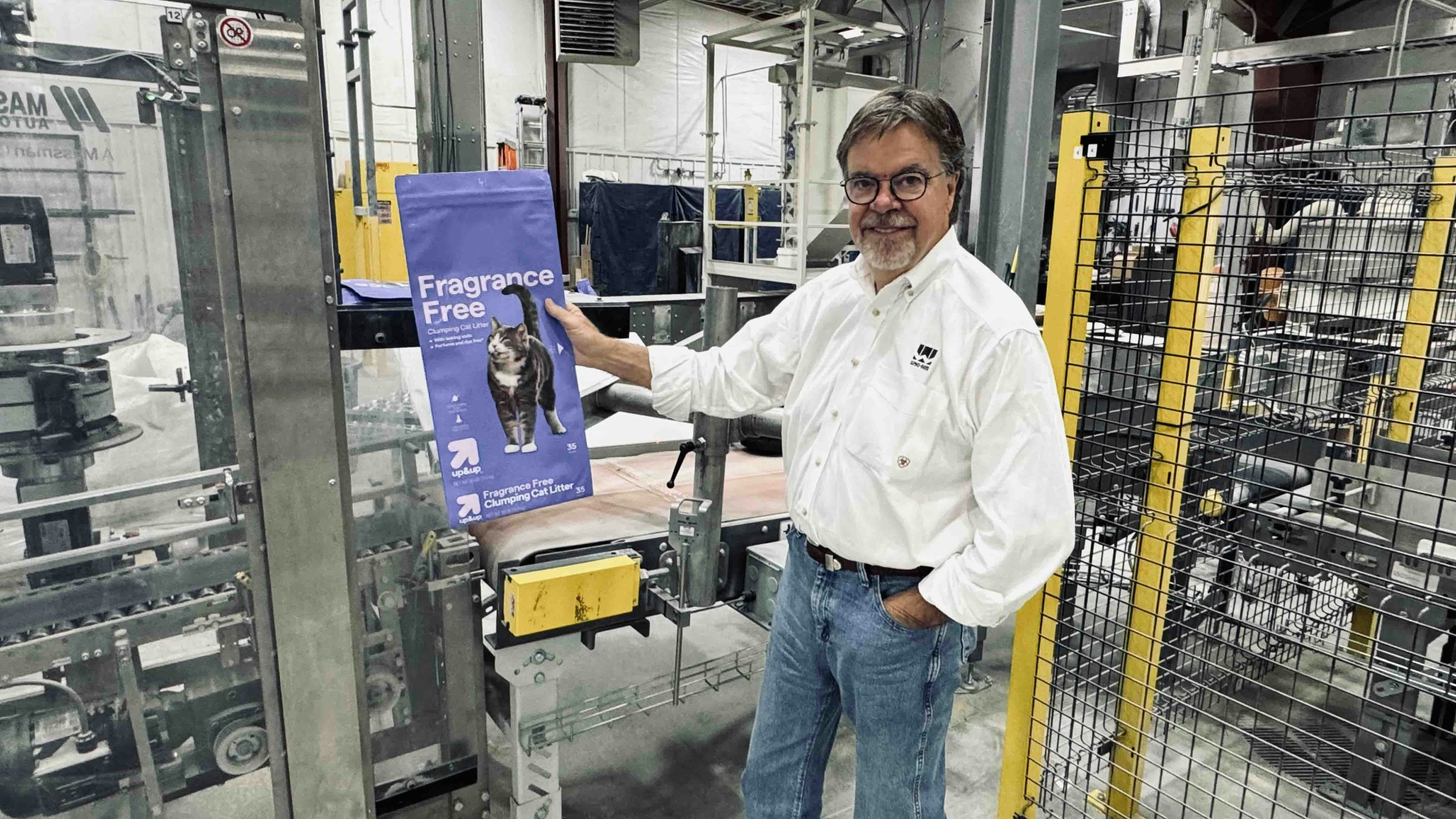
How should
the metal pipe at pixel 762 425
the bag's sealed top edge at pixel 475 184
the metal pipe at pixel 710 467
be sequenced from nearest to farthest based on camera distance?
1. the bag's sealed top edge at pixel 475 184
2. the metal pipe at pixel 710 467
3. the metal pipe at pixel 762 425

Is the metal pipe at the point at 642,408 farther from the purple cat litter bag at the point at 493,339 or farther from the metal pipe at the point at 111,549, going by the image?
the metal pipe at the point at 111,549

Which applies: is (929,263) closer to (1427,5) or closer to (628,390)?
(628,390)

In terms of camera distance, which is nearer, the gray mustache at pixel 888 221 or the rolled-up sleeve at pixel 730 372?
the gray mustache at pixel 888 221

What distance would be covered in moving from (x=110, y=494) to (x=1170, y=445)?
95.2 inches

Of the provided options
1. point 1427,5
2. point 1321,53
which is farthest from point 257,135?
point 1427,5

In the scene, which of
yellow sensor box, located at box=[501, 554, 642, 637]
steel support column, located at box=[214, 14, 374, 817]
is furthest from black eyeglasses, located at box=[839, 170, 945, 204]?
yellow sensor box, located at box=[501, 554, 642, 637]

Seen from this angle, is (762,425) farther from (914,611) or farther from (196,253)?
(196,253)

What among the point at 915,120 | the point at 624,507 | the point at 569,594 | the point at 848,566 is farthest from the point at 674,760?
the point at 915,120

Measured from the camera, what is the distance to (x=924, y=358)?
1.54 m

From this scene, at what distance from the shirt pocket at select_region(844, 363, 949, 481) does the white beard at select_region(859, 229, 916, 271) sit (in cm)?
20

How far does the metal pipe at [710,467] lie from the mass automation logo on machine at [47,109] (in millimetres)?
1223

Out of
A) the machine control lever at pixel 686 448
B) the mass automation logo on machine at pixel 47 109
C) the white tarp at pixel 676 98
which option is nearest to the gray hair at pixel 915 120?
the machine control lever at pixel 686 448

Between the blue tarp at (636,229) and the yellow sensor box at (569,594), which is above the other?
the blue tarp at (636,229)

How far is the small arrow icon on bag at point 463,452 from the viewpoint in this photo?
168cm
